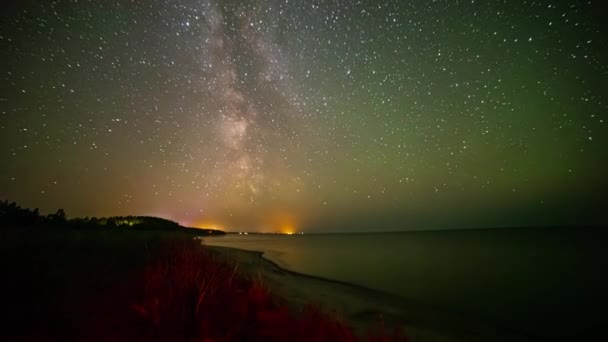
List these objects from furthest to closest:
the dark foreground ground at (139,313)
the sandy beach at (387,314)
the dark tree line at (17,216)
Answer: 1. the dark tree line at (17,216)
2. the sandy beach at (387,314)
3. the dark foreground ground at (139,313)

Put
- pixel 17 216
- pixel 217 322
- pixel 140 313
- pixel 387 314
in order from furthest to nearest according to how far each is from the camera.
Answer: pixel 17 216, pixel 387 314, pixel 140 313, pixel 217 322

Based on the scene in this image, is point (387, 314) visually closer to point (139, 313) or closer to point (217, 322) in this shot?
point (217, 322)

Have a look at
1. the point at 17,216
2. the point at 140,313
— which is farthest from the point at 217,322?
the point at 17,216

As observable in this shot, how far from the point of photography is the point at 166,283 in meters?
5.96

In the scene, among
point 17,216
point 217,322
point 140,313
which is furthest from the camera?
point 17,216

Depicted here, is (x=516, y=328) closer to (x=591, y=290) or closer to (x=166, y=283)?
(x=591, y=290)

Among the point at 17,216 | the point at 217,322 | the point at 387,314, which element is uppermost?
the point at 17,216

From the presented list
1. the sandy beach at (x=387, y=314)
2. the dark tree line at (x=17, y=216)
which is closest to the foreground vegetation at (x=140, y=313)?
the sandy beach at (x=387, y=314)

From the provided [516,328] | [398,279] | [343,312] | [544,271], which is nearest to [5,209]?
[343,312]

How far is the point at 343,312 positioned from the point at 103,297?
7.46 meters

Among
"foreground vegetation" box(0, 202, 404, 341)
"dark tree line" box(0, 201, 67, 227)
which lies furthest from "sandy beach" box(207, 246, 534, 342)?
"dark tree line" box(0, 201, 67, 227)

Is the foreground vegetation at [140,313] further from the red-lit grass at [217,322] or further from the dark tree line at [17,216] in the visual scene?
the dark tree line at [17,216]

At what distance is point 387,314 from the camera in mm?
10242

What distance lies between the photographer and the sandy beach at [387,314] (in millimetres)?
8445
